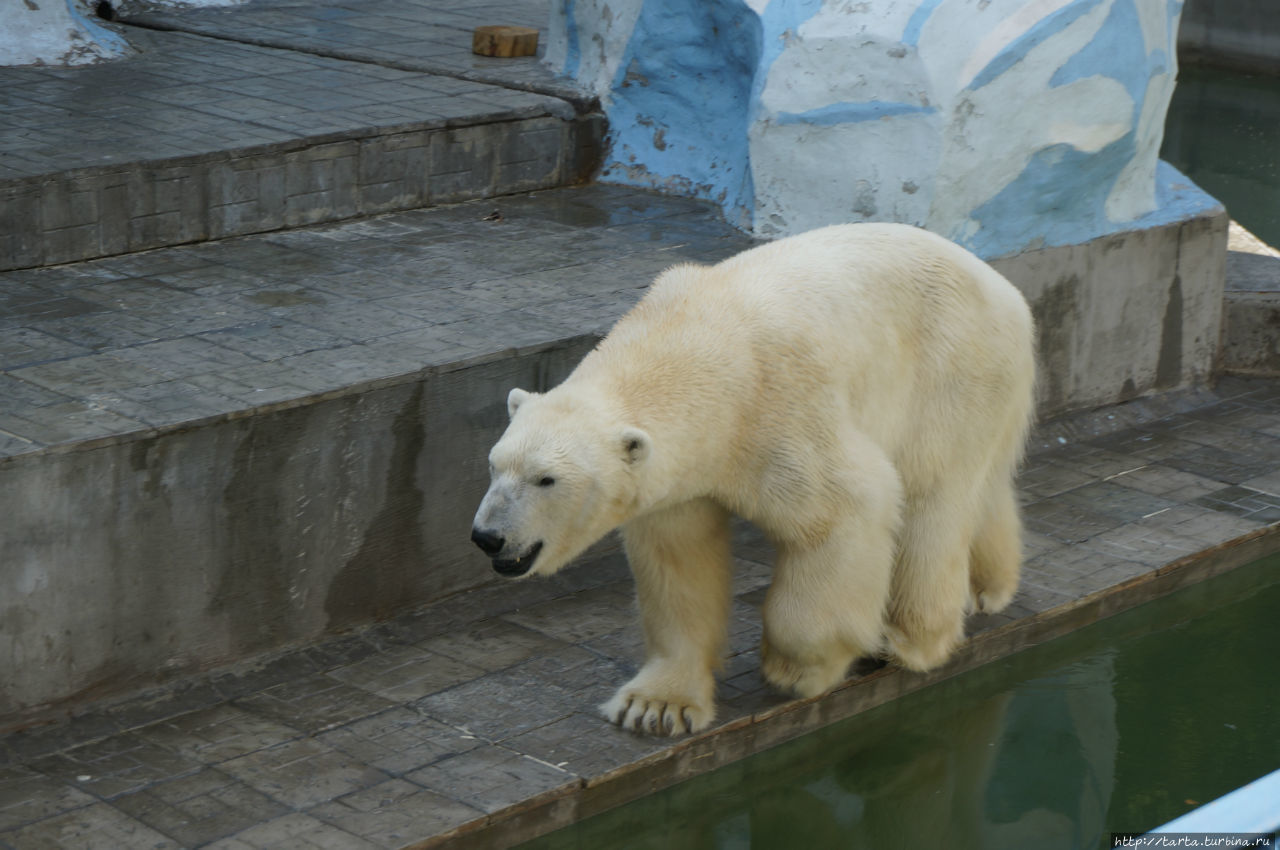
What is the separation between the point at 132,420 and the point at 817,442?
183cm

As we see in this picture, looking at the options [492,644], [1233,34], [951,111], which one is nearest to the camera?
[492,644]

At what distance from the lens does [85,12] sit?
870 centimetres

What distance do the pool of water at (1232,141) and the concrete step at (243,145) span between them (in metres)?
6.05

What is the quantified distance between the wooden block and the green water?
4472 mm

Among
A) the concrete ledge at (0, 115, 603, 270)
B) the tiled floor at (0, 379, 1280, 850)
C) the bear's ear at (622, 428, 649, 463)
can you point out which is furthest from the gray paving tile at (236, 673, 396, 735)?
the concrete ledge at (0, 115, 603, 270)

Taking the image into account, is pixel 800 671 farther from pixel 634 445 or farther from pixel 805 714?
pixel 634 445

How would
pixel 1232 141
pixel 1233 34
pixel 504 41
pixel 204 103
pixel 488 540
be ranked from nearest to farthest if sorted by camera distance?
pixel 488 540, pixel 204 103, pixel 504 41, pixel 1232 141, pixel 1233 34

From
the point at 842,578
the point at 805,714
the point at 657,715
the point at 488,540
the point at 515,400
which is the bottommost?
the point at 805,714

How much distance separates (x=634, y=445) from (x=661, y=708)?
0.97 metres

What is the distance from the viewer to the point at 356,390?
4.67 meters

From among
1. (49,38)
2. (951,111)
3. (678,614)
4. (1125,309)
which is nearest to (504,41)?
(49,38)

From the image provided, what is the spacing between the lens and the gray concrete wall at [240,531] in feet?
13.5

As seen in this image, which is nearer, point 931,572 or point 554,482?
point 554,482

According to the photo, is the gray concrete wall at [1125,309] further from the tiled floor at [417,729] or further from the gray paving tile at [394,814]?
the gray paving tile at [394,814]
